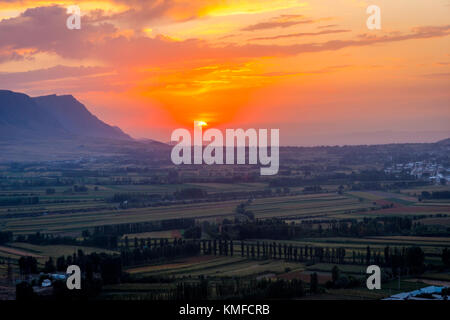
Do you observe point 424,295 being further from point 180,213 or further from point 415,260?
point 180,213

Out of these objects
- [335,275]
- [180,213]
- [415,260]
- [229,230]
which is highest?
[180,213]

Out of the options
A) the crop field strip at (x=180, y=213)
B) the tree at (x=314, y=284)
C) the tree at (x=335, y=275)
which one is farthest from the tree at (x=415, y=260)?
the crop field strip at (x=180, y=213)

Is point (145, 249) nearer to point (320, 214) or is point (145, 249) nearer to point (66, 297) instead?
point (66, 297)

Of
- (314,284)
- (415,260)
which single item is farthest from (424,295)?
(415,260)

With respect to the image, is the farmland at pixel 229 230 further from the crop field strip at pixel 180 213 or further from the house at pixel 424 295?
the house at pixel 424 295

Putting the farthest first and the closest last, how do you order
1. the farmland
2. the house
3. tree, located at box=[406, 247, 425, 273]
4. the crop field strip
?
the crop field strip → tree, located at box=[406, 247, 425, 273] → the farmland → the house

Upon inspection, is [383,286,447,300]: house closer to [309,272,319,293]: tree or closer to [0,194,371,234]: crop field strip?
[309,272,319,293]: tree

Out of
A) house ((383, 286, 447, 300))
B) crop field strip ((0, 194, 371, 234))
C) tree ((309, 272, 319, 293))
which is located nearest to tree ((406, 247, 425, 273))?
A: house ((383, 286, 447, 300))

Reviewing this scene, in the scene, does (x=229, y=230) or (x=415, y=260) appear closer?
(x=415, y=260)

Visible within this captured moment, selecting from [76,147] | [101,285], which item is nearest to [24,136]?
[76,147]

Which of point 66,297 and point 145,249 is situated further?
point 145,249

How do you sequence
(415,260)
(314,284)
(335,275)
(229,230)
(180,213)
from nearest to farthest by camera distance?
(314,284), (335,275), (415,260), (229,230), (180,213)
